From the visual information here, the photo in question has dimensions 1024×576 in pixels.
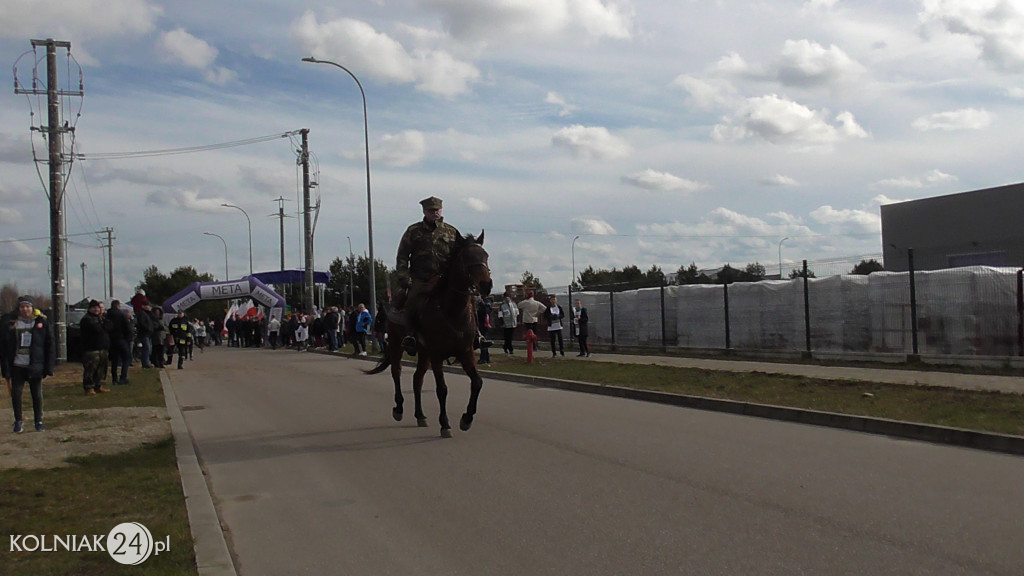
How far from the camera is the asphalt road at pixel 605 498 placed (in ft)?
17.7

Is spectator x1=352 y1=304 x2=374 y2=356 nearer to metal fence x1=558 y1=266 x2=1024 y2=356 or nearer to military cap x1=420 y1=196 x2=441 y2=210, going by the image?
metal fence x1=558 y1=266 x2=1024 y2=356

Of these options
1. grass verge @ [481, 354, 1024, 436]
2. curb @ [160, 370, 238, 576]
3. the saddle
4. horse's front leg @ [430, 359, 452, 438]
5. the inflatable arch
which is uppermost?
the inflatable arch

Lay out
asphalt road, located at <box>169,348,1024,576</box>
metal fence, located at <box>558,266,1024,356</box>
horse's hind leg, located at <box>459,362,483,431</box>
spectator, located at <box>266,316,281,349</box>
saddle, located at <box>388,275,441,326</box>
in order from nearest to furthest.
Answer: asphalt road, located at <box>169,348,1024,576</box>, saddle, located at <box>388,275,441,326</box>, horse's hind leg, located at <box>459,362,483,431</box>, metal fence, located at <box>558,266,1024,356</box>, spectator, located at <box>266,316,281,349</box>

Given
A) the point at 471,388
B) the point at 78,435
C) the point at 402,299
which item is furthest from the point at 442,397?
the point at 78,435

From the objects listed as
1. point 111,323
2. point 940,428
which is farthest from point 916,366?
point 111,323

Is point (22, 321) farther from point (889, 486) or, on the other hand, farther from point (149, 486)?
point (889, 486)

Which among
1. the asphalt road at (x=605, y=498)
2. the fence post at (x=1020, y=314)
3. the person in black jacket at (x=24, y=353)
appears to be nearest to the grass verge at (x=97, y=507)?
the asphalt road at (x=605, y=498)

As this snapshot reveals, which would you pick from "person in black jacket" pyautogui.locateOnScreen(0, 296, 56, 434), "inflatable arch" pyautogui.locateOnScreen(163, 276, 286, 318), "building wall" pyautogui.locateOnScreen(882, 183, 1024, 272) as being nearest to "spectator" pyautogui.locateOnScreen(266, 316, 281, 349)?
"inflatable arch" pyautogui.locateOnScreen(163, 276, 286, 318)

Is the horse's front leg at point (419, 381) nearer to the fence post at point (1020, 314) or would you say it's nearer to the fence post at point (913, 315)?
the fence post at point (913, 315)

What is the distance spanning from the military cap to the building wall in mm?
28229

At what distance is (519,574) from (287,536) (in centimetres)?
188

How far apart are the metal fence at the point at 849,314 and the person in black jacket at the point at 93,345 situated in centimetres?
1475

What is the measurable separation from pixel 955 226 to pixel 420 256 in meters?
37.0

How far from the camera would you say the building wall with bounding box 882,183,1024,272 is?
36.5 metres
